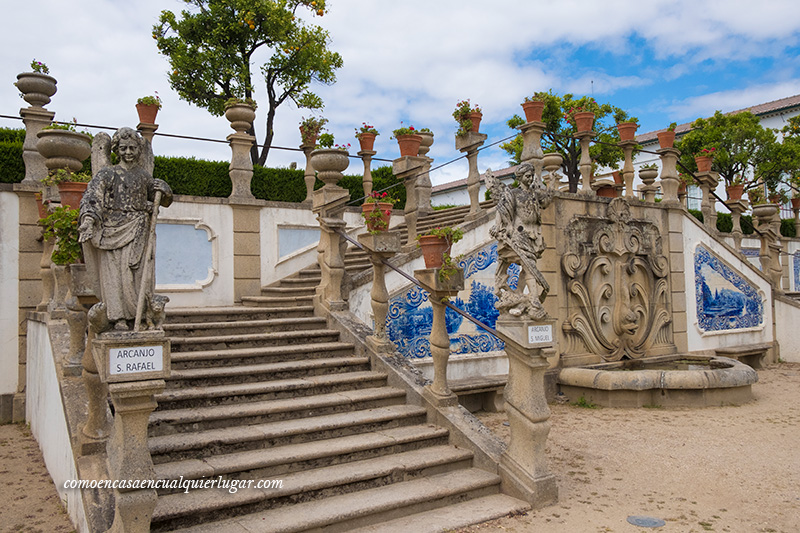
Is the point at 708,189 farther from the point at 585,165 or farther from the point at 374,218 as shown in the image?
the point at 374,218

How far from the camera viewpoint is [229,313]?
670 cm

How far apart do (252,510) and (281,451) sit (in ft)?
2.15

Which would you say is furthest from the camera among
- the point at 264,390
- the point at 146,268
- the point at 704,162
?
the point at 704,162

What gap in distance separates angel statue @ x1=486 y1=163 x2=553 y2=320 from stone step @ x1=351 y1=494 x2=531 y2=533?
1535 mm

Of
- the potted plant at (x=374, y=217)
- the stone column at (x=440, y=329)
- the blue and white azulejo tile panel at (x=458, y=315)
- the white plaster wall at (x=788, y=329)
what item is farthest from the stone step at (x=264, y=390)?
the white plaster wall at (x=788, y=329)

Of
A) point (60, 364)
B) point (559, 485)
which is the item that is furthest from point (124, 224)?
point (559, 485)

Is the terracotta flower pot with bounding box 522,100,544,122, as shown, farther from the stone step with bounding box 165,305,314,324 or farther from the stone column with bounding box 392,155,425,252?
the stone step with bounding box 165,305,314,324

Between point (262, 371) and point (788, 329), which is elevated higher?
point (262, 371)

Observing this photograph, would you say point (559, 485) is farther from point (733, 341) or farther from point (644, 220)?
point (733, 341)

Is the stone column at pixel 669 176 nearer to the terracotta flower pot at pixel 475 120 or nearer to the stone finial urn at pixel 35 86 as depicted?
the terracotta flower pot at pixel 475 120

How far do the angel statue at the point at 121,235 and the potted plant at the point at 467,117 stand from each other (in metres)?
7.08

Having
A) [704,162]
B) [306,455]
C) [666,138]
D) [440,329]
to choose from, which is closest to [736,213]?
[704,162]

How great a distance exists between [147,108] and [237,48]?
258 inches

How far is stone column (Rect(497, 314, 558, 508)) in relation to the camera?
190 inches
